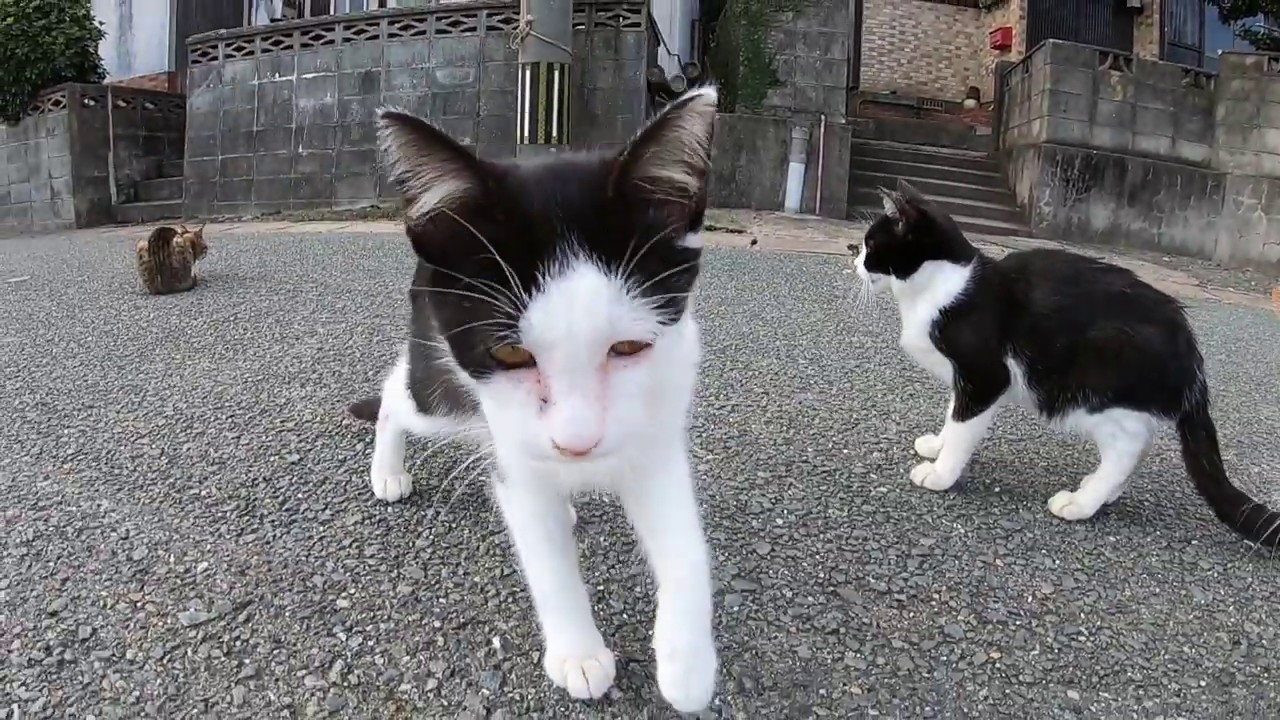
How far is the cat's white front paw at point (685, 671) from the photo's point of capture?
1292 millimetres

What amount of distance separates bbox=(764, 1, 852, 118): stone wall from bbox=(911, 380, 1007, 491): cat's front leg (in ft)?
23.0

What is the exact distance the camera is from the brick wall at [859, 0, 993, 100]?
13.7 meters

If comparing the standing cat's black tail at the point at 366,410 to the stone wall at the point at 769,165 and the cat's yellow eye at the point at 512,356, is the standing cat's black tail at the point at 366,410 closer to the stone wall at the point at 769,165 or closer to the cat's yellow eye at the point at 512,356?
the cat's yellow eye at the point at 512,356

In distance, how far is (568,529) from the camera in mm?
1502

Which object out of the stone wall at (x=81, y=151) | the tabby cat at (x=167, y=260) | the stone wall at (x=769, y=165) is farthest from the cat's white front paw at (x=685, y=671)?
the stone wall at (x=81, y=151)

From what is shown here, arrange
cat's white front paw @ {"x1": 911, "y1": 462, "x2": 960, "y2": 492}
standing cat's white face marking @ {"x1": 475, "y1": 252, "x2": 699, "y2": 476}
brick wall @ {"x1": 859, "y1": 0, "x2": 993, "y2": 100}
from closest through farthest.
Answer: standing cat's white face marking @ {"x1": 475, "y1": 252, "x2": 699, "y2": 476} < cat's white front paw @ {"x1": 911, "y1": 462, "x2": 960, "y2": 492} < brick wall @ {"x1": 859, "y1": 0, "x2": 993, "y2": 100}

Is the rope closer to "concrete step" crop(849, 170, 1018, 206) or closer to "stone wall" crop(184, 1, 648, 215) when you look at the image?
"stone wall" crop(184, 1, 648, 215)

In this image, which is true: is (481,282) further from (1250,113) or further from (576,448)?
(1250,113)

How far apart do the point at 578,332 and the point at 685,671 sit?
0.56 meters

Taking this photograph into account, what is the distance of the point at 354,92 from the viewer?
26.1 feet

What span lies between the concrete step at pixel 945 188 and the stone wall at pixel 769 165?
76 cm

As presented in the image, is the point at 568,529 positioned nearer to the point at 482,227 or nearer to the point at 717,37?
the point at 482,227

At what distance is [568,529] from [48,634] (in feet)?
3.21

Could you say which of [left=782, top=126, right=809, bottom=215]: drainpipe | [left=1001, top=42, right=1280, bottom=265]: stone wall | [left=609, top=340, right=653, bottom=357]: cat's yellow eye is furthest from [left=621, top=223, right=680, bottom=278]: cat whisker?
[left=1001, top=42, right=1280, bottom=265]: stone wall
